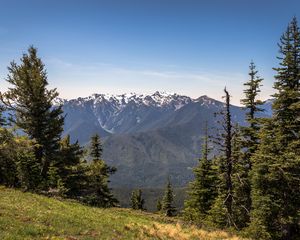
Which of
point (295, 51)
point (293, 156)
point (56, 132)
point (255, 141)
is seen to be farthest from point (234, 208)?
point (56, 132)

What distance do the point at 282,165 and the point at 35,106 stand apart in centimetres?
2882

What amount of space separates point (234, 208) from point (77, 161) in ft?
70.9

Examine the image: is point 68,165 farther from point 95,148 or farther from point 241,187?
point 241,187

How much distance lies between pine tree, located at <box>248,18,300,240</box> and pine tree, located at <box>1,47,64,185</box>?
82.7 feet

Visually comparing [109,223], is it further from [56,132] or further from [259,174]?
[56,132]

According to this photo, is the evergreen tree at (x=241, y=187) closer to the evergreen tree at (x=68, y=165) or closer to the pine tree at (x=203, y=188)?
the pine tree at (x=203, y=188)

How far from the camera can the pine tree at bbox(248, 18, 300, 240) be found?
95.0ft

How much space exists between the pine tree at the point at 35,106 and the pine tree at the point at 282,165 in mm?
25199

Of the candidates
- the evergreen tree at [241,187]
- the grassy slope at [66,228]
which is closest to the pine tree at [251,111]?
the evergreen tree at [241,187]

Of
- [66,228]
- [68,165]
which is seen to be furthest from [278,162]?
[68,165]

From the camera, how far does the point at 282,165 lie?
28.5 meters

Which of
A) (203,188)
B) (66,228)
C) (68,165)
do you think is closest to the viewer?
(66,228)

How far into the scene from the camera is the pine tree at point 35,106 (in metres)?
41.0

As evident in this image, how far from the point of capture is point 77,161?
1854 inches
